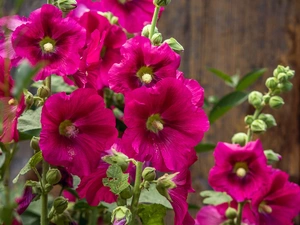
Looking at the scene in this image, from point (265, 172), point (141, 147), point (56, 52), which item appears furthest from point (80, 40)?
point (265, 172)

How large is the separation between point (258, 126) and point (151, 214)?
23 cm

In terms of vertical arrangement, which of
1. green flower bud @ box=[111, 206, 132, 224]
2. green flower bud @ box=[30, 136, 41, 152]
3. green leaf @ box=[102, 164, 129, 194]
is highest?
green leaf @ box=[102, 164, 129, 194]

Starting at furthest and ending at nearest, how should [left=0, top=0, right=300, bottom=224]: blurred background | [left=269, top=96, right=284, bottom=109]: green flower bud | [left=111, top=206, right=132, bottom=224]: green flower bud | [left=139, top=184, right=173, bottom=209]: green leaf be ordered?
→ [left=0, top=0, right=300, bottom=224]: blurred background < [left=269, top=96, right=284, bottom=109]: green flower bud < [left=139, top=184, right=173, bottom=209]: green leaf < [left=111, top=206, right=132, bottom=224]: green flower bud

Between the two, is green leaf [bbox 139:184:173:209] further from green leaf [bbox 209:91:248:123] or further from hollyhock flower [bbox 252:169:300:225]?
green leaf [bbox 209:91:248:123]

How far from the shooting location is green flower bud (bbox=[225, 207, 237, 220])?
93cm

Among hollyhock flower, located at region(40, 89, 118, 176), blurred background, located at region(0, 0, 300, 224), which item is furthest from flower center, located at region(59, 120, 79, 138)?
blurred background, located at region(0, 0, 300, 224)

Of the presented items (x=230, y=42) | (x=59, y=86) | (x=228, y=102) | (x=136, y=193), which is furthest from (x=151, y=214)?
(x=230, y=42)

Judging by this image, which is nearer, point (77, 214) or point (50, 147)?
point (50, 147)

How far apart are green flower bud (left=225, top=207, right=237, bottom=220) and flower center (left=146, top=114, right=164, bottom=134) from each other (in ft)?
0.80

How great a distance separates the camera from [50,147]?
27.2 inches

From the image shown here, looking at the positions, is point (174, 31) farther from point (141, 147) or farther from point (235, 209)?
point (141, 147)

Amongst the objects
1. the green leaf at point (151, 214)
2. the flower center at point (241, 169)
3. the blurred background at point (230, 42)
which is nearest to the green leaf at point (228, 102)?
the flower center at point (241, 169)

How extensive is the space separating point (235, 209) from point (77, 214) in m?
0.21

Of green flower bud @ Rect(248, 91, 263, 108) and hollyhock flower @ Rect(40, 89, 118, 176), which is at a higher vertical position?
hollyhock flower @ Rect(40, 89, 118, 176)
